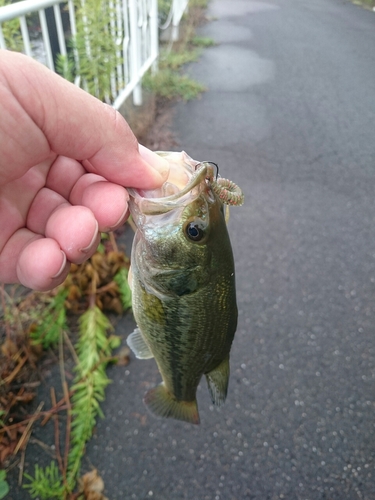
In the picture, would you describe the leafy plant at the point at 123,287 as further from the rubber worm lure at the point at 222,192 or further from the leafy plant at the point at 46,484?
the rubber worm lure at the point at 222,192

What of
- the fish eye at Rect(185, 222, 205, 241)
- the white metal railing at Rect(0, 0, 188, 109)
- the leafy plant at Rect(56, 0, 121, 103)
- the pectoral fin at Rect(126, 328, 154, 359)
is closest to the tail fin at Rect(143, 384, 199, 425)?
the pectoral fin at Rect(126, 328, 154, 359)

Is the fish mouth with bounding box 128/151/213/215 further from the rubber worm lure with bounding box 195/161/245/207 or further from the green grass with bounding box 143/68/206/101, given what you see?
the green grass with bounding box 143/68/206/101

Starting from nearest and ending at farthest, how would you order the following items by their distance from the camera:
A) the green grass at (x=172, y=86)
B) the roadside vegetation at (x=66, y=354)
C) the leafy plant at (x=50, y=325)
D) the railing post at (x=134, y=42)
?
1. the roadside vegetation at (x=66, y=354)
2. the leafy plant at (x=50, y=325)
3. the railing post at (x=134, y=42)
4. the green grass at (x=172, y=86)

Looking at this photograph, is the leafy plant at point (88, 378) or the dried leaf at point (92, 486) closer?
the dried leaf at point (92, 486)

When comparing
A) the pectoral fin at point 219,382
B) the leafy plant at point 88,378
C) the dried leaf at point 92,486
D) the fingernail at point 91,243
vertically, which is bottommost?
the dried leaf at point 92,486

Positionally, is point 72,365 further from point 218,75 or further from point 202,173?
point 218,75

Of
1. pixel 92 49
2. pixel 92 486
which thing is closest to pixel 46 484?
pixel 92 486

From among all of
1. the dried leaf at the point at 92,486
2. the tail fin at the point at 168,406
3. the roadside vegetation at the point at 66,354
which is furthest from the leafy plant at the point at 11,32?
the dried leaf at the point at 92,486

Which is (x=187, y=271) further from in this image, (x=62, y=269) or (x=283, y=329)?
(x=283, y=329)
